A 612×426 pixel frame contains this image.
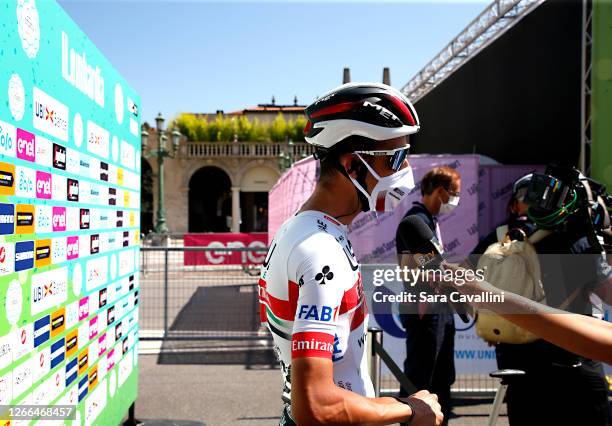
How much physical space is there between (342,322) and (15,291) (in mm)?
1513

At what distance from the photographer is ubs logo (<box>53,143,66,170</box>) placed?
102 inches

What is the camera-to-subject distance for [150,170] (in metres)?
47.2

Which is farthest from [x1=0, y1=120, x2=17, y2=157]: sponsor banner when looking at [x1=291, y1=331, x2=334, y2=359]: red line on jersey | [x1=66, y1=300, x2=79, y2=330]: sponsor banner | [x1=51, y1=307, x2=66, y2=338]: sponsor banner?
[x1=291, y1=331, x2=334, y2=359]: red line on jersey

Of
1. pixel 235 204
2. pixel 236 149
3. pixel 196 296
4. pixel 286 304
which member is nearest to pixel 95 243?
pixel 286 304

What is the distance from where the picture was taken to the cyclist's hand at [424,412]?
1.44m

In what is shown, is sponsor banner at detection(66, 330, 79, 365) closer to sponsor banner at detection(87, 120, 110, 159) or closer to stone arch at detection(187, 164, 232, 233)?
sponsor banner at detection(87, 120, 110, 159)

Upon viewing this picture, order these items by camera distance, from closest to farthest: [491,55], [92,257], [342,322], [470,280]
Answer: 1. [342,322]
2. [470,280]
3. [92,257]
4. [491,55]

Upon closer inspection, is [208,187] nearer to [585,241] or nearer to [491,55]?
[491,55]

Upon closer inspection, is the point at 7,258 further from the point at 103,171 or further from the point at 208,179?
the point at 208,179

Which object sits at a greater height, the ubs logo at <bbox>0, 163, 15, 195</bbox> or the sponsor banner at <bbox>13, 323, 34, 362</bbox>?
the ubs logo at <bbox>0, 163, 15, 195</bbox>

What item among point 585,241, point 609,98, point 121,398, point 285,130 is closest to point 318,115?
point 585,241

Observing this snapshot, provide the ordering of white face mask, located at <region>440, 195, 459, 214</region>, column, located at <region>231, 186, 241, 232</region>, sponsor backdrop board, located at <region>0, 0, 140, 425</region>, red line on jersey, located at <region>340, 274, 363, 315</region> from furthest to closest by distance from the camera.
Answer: column, located at <region>231, 186, 241, 232</region> < white face mask, located at <region>440, 195, 459, 214</region> < sponsor backdrop board, located at <region>0, 0, 140, 425</region> < red line on jersey, located at <region>340, 274, 363, 315</region>

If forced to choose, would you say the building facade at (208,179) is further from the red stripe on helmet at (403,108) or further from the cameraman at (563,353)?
the red stripe on helmet at (403,108)

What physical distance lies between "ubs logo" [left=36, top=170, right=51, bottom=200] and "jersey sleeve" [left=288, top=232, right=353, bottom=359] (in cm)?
155
